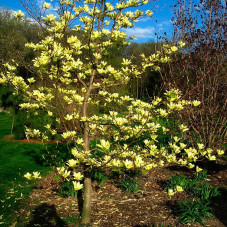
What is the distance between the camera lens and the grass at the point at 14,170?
3.94 meters

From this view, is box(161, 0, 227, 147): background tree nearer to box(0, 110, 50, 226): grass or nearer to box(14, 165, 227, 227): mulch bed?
box(14, 165, 227, 227): mulch bed

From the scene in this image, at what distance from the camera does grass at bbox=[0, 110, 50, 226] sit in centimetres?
394

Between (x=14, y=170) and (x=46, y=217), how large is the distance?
2504mm

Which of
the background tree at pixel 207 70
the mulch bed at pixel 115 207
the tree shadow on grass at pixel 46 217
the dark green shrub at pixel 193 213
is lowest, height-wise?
the tree shadow on grass at pixel 46 217

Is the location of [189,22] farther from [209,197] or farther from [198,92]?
[209,197]

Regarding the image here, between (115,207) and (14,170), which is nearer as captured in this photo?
(115,207)

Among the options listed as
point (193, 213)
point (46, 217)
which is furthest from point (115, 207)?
point (193, 213)

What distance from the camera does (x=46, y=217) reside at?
3672 mm

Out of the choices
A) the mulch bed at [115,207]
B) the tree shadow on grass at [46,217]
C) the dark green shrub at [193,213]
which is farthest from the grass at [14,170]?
the dark green shrub at [193,213]

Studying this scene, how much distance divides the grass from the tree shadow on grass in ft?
1.09

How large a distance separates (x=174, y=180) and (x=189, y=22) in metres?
3.77

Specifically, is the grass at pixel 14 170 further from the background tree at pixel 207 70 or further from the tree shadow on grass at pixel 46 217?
the background tree at pixel 207 70

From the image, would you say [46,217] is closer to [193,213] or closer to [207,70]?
[193,213]

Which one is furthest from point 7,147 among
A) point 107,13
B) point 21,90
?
point 107,13
